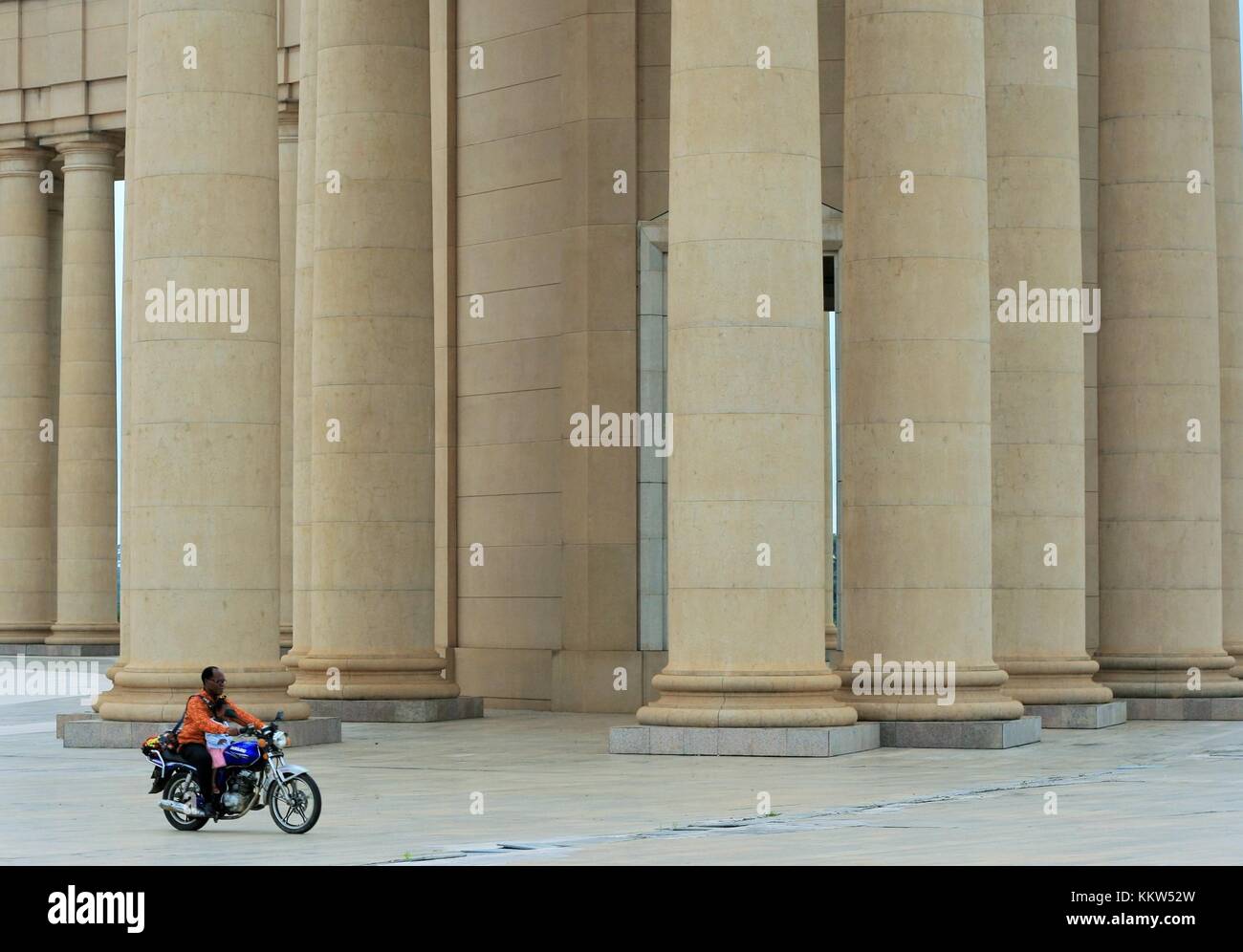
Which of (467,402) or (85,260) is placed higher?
(85,260)

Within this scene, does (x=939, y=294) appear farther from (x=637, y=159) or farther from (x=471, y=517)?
(x=471, y=517)

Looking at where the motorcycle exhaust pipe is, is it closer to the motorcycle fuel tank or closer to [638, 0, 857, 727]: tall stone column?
the motorcycle fuel tank

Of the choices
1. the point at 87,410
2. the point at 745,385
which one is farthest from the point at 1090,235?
the point at 87,410

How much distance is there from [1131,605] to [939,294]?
84.5ft

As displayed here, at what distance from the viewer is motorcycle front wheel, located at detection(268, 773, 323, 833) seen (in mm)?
48500

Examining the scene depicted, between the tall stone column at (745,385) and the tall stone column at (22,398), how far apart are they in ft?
341

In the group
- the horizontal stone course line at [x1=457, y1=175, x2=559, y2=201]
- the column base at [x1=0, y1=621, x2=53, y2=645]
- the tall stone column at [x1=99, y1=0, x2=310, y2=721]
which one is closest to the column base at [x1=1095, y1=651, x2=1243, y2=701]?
the horizontal stone course line at [x1=457, y1=175, x2=559, y2=201]

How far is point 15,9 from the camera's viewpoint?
164 meters

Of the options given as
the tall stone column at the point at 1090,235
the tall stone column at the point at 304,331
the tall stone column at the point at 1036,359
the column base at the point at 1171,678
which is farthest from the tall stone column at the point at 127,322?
the tall stone column at the point at 1090,235

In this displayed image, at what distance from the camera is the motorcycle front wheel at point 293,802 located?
159 feet

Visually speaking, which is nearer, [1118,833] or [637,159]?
[1118,833]
